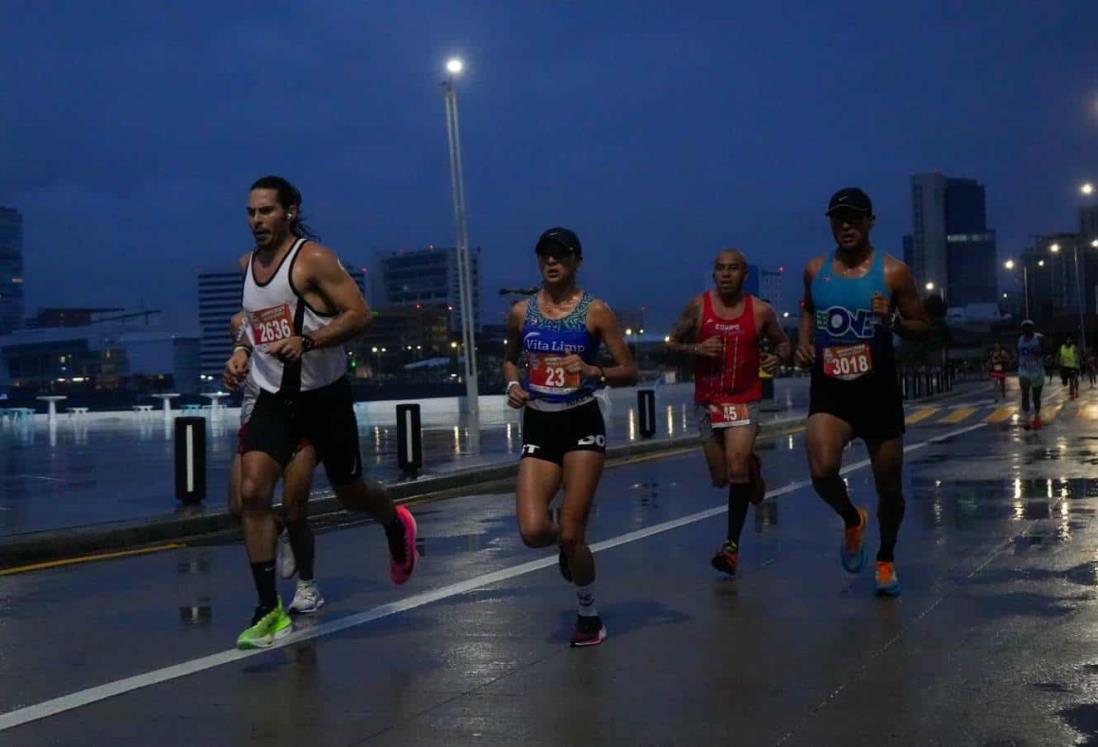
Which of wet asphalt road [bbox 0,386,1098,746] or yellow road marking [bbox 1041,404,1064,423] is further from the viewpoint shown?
yellow road marking [bbox 1041,404,1064,423]

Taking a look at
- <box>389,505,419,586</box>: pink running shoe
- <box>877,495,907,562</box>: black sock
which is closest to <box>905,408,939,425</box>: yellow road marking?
<box>877,495,907,562</box>: black sock

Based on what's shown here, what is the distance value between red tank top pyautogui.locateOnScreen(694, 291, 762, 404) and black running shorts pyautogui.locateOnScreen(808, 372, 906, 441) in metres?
1.20

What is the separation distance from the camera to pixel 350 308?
7.49 m

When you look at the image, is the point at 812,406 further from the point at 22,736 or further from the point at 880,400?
the point at 22,736

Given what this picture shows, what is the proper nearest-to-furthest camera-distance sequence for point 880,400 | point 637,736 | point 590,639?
point 637,736, point 590,639, point 880,400

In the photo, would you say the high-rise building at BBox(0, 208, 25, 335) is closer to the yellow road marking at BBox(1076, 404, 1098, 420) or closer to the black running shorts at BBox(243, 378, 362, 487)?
the yellow road marking at BBox(1076, 404, 1098, 420)

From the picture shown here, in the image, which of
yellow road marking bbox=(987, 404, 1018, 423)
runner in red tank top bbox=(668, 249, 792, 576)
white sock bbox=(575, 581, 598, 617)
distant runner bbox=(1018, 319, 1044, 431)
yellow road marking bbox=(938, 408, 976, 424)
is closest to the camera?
white sock bbox=(575, 581, 598, 617)

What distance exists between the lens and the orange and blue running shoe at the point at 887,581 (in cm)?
844

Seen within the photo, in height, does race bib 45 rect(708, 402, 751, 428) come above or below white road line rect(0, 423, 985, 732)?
above

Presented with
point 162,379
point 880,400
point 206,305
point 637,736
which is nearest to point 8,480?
point 880,400

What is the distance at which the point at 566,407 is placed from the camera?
292 inches

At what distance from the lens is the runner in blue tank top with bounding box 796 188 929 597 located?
27.3 ft

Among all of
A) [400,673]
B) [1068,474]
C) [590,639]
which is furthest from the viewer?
[1068,474]

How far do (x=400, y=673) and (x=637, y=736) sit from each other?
5.11 ft
